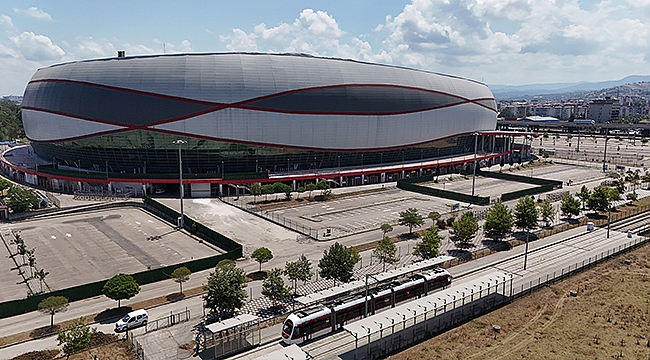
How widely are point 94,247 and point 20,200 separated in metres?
17.6

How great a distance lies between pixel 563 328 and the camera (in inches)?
1023

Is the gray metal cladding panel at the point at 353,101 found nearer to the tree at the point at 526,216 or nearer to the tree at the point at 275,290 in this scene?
the tree at the point at 526,216

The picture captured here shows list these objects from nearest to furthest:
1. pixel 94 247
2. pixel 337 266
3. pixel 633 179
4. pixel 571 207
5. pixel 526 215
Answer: pixel 337 266 < pixel 94 247 < pixel 526 215 < pixel 571 207 < pixel 633 179

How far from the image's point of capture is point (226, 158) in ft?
222

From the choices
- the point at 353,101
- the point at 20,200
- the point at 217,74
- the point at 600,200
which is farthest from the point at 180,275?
the point at 353,101

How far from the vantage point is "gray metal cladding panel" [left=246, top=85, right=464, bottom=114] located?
67812 millimetres

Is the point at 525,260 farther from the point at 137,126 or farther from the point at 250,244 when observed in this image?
the point at 137,126

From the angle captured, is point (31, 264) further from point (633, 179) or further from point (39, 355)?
point (633, 179)

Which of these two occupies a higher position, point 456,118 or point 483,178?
point 456,118

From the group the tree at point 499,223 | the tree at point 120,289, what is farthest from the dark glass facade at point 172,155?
the tree at point 120,289

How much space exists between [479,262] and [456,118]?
193 feet

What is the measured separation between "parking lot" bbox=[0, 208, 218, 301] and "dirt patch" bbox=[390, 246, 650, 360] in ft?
76.7

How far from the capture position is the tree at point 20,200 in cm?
5091

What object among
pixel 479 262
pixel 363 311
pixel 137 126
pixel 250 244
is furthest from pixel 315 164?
pixel 363 311
